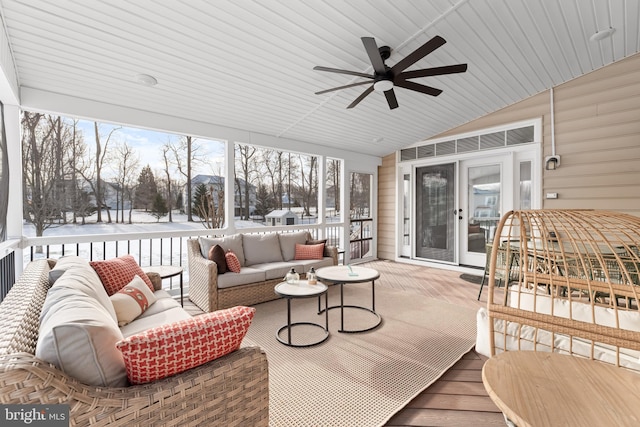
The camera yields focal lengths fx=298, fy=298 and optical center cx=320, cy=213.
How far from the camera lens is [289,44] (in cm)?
294

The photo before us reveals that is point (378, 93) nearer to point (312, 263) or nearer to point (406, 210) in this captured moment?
point (312, 263)

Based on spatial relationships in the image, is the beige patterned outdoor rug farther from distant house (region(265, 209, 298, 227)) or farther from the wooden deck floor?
distant house (region(265, 209, 298, 227))

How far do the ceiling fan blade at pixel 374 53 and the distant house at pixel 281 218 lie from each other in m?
3.30

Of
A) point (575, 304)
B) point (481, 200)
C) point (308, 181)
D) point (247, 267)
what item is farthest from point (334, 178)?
point (575, 304)

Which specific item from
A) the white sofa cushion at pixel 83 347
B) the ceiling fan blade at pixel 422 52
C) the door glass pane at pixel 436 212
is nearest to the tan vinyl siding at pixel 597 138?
the door glass pane at pixel 436 212

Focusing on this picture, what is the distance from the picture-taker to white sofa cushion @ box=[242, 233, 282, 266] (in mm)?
4184

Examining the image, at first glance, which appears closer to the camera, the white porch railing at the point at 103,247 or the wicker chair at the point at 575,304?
the wicker chair at the point at 575,304

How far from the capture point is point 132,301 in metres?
2.18

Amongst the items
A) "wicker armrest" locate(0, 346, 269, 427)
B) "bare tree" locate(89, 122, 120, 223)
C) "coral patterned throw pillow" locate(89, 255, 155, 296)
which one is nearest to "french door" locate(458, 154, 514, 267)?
"wicker armrest" locate(0, 346, 269, 427)

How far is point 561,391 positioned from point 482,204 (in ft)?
16.3

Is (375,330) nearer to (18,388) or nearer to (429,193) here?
(18,388)

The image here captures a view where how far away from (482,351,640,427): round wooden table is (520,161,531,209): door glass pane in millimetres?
4480

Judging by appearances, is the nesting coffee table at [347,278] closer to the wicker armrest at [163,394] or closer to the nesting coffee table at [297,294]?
the nesting coffee table at [297,294]

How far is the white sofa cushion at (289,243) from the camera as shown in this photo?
4.55 metres
